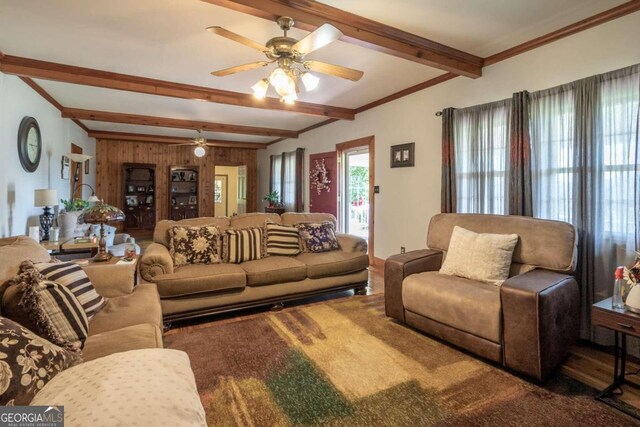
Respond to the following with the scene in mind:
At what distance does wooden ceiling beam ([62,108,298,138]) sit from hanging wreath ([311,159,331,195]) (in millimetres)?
1272

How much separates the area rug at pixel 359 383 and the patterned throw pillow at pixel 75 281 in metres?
0.76

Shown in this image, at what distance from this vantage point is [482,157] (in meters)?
3.33

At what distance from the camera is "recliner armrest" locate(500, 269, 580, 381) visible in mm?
1946

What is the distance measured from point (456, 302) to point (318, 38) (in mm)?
2032

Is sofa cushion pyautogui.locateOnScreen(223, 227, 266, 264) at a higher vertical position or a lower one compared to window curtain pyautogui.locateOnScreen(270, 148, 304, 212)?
lower

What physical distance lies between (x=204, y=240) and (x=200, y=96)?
7.08ft

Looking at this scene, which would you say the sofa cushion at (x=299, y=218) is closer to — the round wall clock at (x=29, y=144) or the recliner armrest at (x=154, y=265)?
the recliner armrest at (x=154, y=265)

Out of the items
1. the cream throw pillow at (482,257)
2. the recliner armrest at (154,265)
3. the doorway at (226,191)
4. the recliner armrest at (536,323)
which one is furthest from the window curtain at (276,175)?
the recliner armrest at (536,323)

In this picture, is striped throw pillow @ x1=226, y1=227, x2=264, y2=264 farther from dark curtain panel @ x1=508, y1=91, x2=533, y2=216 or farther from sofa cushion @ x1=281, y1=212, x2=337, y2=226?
dark curtain panel @ x1=508, y1=91, x2=533, y2=216

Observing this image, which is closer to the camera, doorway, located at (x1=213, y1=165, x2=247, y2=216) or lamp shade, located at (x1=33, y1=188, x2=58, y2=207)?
lamp shade, located at (x1=33, y1=188, x2=58, y2=207)

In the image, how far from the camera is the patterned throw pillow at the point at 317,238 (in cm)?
374

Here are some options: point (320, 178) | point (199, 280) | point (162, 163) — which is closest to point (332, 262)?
point (199, 280)

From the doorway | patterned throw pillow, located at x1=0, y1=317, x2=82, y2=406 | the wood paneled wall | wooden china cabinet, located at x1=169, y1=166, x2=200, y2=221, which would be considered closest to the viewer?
patterned throw pillow, located at x1=0, y1=317, x2=82, y2=406

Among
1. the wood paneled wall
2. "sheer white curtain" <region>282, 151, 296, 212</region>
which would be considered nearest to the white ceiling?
"sheer white curtain" <region>282, 151, 296, 212</region>
